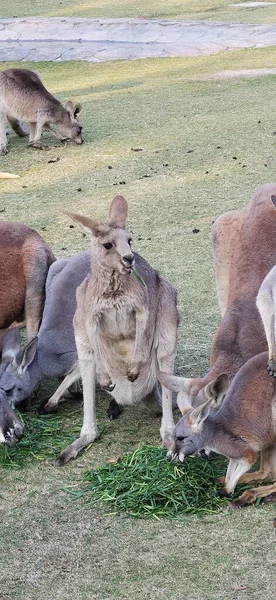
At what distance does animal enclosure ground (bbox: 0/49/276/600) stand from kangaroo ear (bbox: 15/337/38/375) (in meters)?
0.28

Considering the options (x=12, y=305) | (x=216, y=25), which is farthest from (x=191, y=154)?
(x=216, y=25)

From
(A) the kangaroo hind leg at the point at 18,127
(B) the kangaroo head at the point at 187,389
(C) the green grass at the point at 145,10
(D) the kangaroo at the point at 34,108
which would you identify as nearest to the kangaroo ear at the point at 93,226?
(B) the kangaroo head at the point at 187,389

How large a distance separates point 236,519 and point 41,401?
1528 millimetres

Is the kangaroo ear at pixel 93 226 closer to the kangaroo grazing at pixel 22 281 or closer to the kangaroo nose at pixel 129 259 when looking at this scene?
the kangaroo nose at pixel 129 259

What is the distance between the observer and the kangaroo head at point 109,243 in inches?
159

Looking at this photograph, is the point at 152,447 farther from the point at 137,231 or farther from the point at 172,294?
the point at 137,231

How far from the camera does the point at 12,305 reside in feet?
17.0

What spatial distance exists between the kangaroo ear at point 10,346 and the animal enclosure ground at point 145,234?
0.35 meters

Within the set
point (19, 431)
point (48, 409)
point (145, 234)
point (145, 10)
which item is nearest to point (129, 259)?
→ point (19, 431)

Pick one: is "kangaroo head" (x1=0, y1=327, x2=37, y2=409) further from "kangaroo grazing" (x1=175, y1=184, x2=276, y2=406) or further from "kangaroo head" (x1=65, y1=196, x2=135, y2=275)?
"kangaroo grazing" (x1=175, y1=184, x2=276, y2=406)

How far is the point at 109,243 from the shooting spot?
13.4 feet

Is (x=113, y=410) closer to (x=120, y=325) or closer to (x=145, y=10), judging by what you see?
(x=120, y=325)

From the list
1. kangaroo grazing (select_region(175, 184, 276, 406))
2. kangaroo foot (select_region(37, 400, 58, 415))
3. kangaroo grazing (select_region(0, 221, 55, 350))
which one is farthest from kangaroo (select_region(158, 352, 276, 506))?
kangaroo grazing (select_region(0, 221, 55, 350))

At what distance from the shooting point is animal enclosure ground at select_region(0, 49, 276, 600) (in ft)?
10.8
